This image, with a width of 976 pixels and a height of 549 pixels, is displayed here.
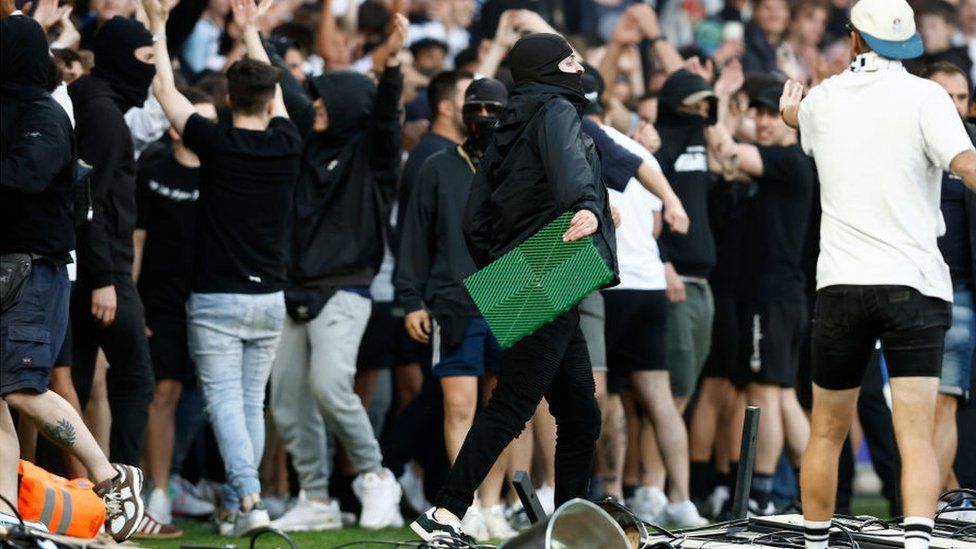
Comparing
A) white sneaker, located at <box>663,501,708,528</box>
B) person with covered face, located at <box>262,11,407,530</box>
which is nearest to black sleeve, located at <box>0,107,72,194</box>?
person with covered face, located at <box>262,11,407,530</box>

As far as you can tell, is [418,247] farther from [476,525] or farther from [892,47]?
[892,47]

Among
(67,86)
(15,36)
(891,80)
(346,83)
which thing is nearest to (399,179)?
(346,83)

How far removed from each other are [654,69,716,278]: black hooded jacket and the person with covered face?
5.87 feet

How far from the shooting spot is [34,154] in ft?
23.1

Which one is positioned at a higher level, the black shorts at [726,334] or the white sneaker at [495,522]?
the black shorts at [726,334]

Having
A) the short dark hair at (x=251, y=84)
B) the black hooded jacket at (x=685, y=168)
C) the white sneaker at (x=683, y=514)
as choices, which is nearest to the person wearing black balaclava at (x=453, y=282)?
the short dark hair at (x=251, y=84)

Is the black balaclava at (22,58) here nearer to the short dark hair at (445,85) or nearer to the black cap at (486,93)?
the black cap at (486,93)

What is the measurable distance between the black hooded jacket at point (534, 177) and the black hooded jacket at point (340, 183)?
219cm

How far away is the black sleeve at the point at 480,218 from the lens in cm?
714

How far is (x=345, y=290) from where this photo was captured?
30.5 feet

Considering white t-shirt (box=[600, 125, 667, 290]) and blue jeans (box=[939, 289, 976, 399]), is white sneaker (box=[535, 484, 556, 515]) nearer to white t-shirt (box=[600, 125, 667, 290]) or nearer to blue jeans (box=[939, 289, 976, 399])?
white t-shirt (box=[600, 125, 667, 290])

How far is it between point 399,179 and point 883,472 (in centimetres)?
361

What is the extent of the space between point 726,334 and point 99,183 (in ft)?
14.4

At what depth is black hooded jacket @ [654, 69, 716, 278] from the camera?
1015 centimetres
